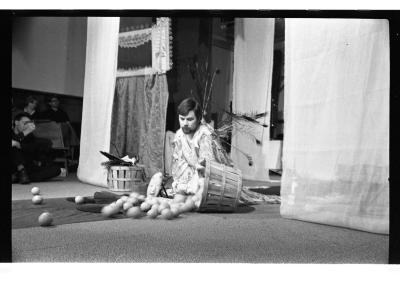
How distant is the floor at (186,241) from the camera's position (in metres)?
2.04

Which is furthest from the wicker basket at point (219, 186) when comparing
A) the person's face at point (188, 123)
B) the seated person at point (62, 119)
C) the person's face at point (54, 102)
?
the person's face at point (54, 102)

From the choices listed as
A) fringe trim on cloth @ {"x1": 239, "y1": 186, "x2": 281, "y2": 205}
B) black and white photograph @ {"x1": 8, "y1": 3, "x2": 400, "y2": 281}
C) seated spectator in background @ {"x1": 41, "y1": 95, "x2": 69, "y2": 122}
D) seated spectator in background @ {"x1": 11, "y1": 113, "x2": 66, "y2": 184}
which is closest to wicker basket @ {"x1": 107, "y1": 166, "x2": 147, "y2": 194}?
black and white photograph @ {"x1": 8, "y1": 3, "x2": 400, "y2": 281}

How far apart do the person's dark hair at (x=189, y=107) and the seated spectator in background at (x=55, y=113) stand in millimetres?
670

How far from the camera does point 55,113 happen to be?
2312mm

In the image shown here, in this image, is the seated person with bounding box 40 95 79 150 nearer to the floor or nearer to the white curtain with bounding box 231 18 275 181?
the floor

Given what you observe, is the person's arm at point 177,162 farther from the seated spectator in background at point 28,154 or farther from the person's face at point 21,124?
the person's face at point 21,124

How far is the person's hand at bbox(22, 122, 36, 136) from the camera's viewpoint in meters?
2.13

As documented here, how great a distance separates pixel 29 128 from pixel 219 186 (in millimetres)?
1252

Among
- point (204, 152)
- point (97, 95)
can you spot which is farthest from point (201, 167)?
point (97, 95)

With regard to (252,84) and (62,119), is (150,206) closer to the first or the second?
(62,119)

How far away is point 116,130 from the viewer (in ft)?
8.29

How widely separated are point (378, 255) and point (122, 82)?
183 cm

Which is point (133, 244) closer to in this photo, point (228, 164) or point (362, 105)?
point (228, 164)

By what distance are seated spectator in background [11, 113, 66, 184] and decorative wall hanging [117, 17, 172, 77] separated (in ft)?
2.39
